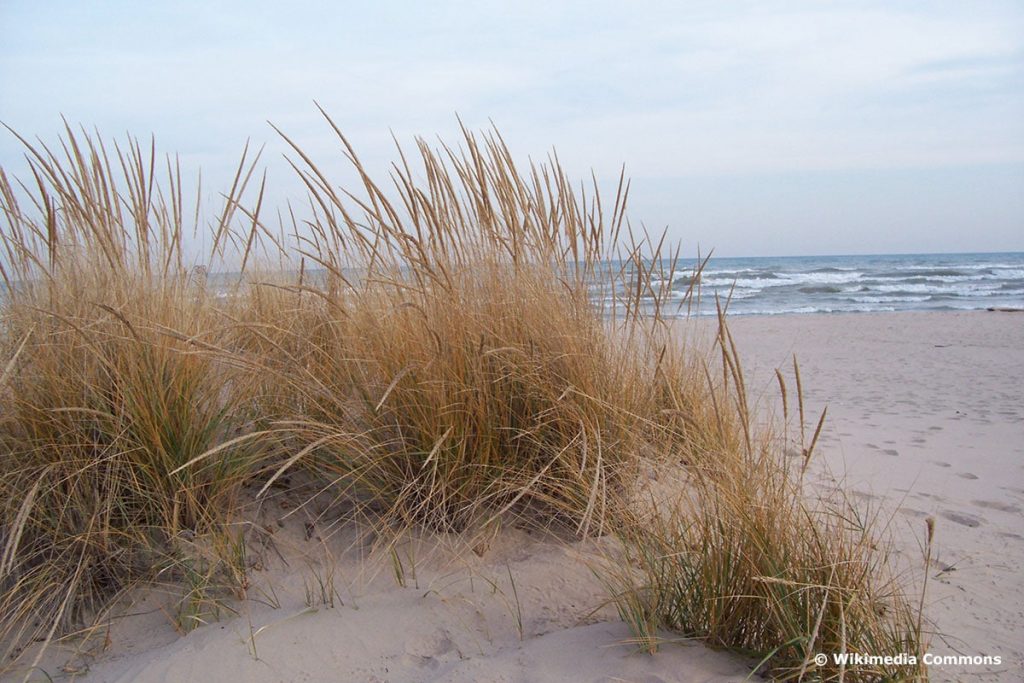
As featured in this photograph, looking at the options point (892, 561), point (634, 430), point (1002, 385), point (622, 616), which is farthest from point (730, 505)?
point (1002, 385)

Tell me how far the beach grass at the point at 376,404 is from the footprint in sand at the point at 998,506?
1020mm

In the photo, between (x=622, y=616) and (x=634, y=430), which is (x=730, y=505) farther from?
(x=634, y=430)

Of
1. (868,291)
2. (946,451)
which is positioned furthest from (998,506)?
(868,291)

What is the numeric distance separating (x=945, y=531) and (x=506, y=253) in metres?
1.95

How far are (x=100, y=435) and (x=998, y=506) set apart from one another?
3469mm

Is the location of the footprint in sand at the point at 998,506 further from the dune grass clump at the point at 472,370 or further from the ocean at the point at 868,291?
the ocean at the point at 868,291

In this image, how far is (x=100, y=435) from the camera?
2254 millimetres

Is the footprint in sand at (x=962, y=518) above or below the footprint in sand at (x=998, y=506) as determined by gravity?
above

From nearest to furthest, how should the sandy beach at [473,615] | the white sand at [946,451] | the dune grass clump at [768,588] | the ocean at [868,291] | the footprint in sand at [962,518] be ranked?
1. the dune grass clump at [768,588]
2. the sandy beach at [473,615]
3. the white sand at [946,451]
4. the footprint in sand at [962,518]
5. the ocean at [868,291]

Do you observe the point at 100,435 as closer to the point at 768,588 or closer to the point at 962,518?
the point at 768,588

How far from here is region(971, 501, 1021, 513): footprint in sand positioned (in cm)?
291

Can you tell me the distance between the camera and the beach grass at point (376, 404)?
209 centimetres

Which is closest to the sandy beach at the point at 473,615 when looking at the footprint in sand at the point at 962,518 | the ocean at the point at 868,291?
the footprint in sand at the point at 962,518

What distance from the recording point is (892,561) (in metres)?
2.25
